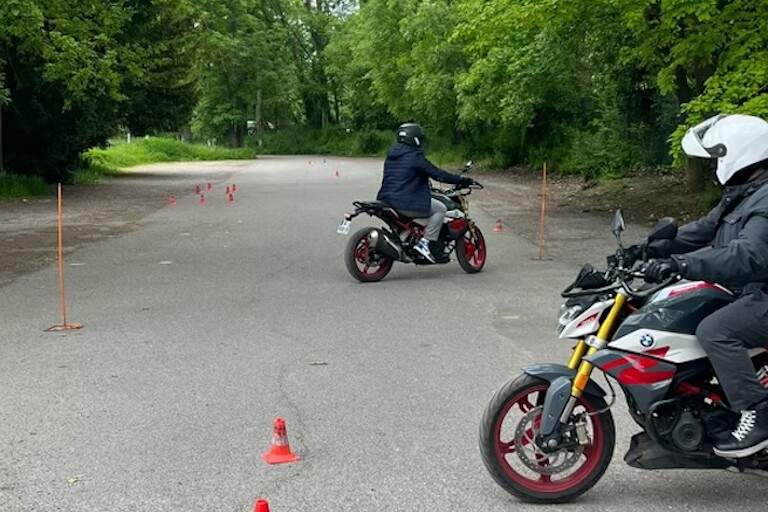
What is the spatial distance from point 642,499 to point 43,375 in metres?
4.61

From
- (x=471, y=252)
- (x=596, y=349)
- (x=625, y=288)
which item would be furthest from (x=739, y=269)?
(x=471, y=252)

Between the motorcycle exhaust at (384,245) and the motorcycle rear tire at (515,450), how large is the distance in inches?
263

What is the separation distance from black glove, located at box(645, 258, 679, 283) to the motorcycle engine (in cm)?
76

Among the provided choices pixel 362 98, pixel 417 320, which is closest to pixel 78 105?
pixel 417 320

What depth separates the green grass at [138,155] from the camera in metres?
37.8

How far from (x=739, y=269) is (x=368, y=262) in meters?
7.43

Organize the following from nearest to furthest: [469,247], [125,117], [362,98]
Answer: [469,247]
[125,117]
[362,98]

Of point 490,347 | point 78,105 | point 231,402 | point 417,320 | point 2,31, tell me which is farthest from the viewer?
point 78,105

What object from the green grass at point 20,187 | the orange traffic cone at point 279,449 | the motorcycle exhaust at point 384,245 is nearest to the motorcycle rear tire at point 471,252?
the motorcycle exhaust at point 384,245

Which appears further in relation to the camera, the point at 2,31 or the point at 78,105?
the point at 78,105

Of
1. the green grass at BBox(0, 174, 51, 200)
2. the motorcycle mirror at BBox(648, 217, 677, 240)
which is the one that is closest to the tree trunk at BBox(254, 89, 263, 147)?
the green grass at BBox(0, 174, 51, 200)

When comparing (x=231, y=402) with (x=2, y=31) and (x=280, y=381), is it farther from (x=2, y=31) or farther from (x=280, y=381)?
(x=2, y=31)

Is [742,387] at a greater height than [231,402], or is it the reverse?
[742,387]

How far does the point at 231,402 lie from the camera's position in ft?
20.2
